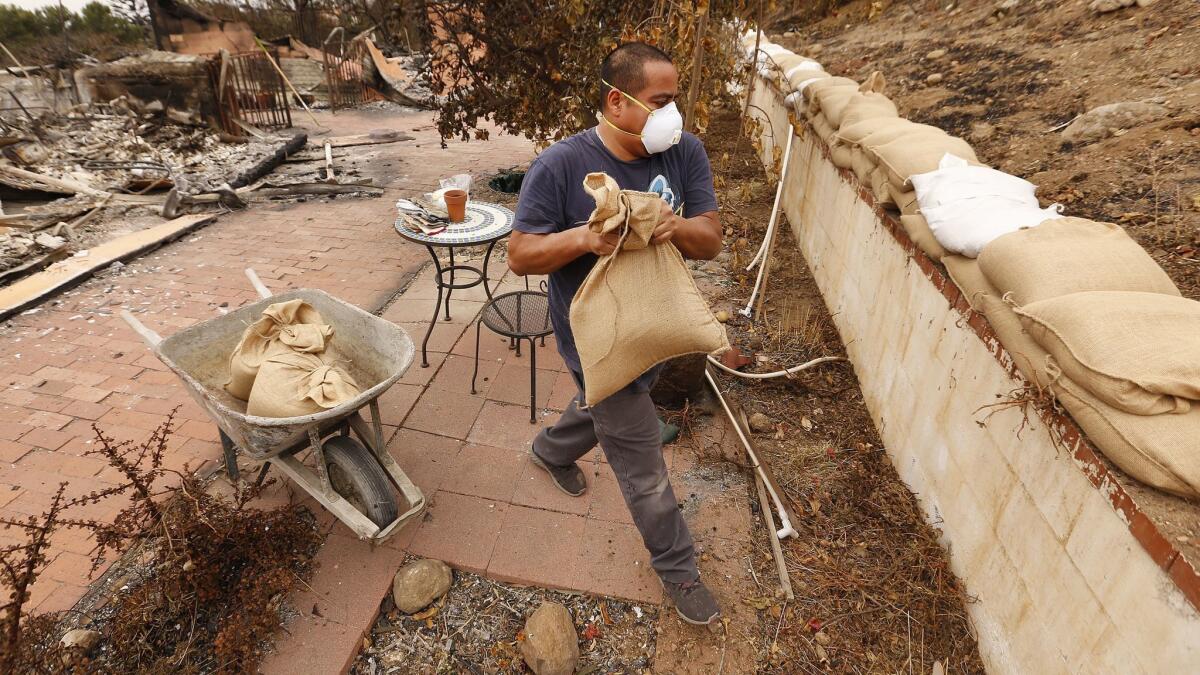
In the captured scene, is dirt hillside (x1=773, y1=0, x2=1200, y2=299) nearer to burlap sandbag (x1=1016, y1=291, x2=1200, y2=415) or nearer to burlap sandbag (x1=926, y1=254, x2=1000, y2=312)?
burlap sandbag (x1=926, y1=254, x2=1000, y2=312)

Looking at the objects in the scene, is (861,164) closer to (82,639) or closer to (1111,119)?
(1111,119)

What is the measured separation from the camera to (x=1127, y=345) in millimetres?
1667

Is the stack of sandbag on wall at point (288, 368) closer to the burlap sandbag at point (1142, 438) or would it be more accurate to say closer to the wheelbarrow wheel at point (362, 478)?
the wheelbarrow wheel at point (362, 478)

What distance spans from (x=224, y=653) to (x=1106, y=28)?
728 centimetres

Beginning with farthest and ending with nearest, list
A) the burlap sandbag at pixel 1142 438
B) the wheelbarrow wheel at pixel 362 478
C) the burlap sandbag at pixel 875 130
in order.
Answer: the burlap sandbag at pixel 875 130
the wheelbarrow wheel at pixel 362 478
the burlap sandbag at pixel 1142 438

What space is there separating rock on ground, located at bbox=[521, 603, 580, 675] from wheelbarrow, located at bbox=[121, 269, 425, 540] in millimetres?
710

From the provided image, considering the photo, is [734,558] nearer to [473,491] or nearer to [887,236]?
[473,491]

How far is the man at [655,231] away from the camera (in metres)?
2.02

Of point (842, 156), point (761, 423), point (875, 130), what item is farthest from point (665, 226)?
point (842, 156)

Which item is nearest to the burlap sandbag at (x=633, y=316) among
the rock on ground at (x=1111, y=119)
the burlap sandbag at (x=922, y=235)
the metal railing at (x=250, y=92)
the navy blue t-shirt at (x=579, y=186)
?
the navy blue t-shirt at (x=579, y=186)

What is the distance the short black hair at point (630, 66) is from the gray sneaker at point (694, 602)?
1.86 m

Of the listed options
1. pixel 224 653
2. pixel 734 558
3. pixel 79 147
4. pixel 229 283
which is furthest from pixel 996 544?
pixel 79 147

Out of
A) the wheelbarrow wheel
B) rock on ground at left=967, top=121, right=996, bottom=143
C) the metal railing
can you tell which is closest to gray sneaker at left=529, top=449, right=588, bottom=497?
the wheelbarrow wheel

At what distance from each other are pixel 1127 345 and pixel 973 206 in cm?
113
